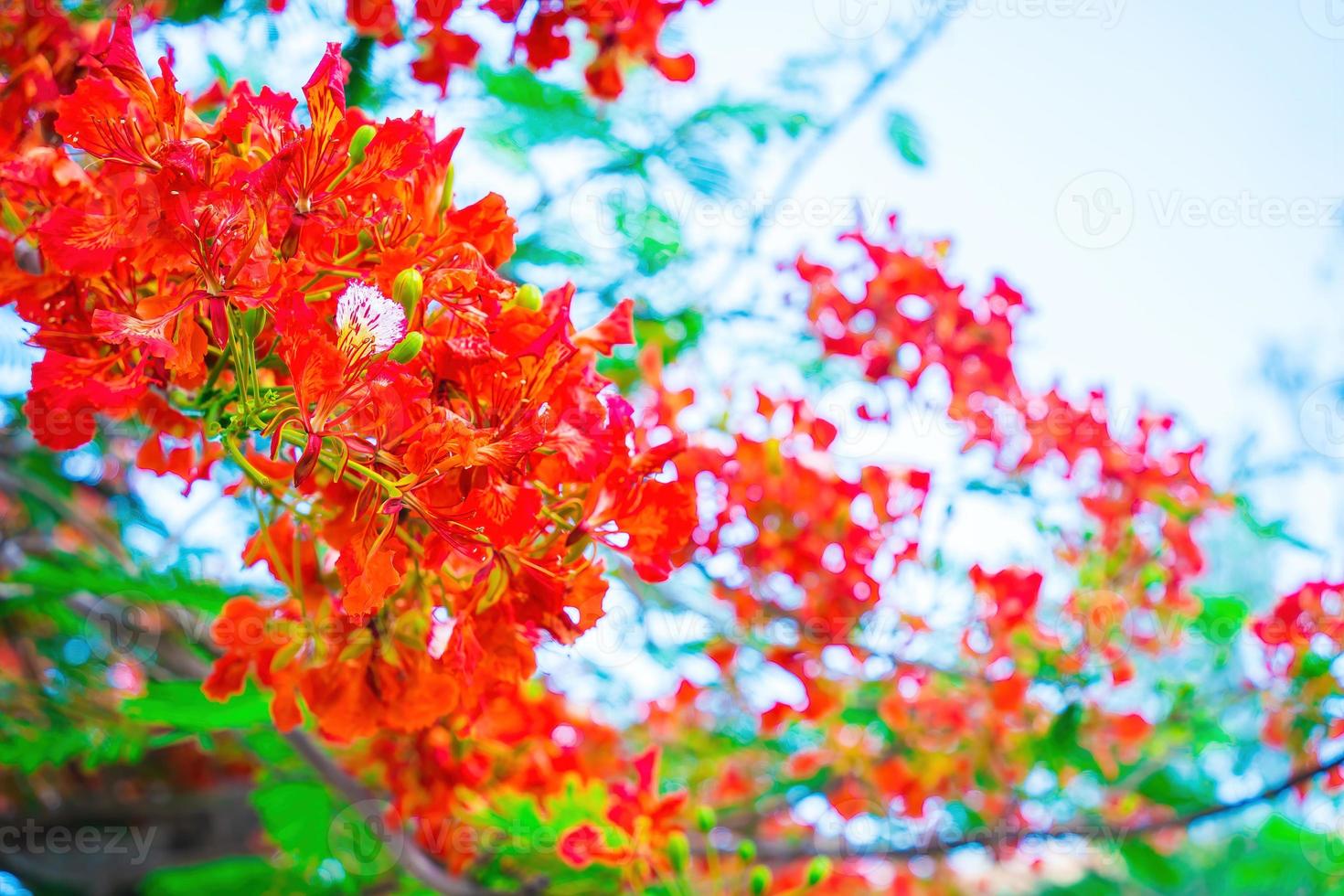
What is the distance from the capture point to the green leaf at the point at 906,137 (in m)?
3.02

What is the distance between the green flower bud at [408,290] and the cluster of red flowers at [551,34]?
84 cm

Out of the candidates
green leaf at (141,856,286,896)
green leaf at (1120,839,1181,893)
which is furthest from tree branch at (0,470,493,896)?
green leaf at (1120,839,1181,893)

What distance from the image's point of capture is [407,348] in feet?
3.11

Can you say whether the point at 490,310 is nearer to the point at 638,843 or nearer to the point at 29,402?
the point at 29,402

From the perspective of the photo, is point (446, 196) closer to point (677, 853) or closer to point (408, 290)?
point (408, 290)

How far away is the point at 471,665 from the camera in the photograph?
1.15m

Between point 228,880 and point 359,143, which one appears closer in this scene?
point 359,143

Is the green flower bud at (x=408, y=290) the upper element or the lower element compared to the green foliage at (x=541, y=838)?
upper

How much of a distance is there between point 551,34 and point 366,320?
1.07 metres

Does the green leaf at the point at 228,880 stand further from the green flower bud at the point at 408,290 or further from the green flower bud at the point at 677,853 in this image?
the green flower bud at the point at 408,290

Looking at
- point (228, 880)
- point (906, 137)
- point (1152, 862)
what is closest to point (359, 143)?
point (906, 137)

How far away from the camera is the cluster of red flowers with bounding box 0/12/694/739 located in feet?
3.14

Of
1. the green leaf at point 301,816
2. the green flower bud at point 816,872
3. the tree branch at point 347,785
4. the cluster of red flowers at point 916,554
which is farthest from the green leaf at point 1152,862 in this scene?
the green leaf at point 301,816

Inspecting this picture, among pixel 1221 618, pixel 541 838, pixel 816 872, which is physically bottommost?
pixel 816 872
